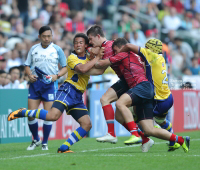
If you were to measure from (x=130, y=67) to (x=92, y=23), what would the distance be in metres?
11.3

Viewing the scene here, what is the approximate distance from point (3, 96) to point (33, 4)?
21.2 feet

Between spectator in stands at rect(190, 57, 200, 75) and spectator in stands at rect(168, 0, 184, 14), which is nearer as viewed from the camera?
spectator in stands at rect(190, 57, 200, 75)

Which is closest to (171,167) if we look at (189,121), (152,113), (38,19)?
(152,113)

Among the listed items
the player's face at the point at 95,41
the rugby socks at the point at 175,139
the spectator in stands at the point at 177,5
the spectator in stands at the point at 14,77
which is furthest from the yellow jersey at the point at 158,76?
the spectator in stands at the point at 177,5

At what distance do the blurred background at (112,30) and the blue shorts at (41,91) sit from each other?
109 inches

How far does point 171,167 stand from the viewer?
5832 mm

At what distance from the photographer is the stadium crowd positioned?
13836 millimetres

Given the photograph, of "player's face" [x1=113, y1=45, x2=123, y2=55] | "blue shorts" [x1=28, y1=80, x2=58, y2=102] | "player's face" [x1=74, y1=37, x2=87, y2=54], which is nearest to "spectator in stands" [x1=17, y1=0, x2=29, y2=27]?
"blue shorts" [x1=28, y1=80, x2=58, y2=102]

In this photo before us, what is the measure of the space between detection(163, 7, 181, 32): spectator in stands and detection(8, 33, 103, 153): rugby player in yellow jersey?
48.1 feet

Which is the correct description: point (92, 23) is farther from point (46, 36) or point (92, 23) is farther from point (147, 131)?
point (147, 131)

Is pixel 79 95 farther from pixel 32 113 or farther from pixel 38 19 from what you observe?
pixel 38 19

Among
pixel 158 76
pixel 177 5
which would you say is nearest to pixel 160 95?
pixel 158 76

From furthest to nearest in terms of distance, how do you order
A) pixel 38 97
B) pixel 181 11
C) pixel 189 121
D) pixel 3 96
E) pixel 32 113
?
1. pixel 181 11
2. pixel 189 121
3. pixel 3 96
4. pixel 38 97
5. pixel 32 113

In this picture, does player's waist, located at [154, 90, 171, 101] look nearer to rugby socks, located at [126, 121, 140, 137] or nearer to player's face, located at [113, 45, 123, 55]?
rugby socks, located at [126, 121, 140, 137]
